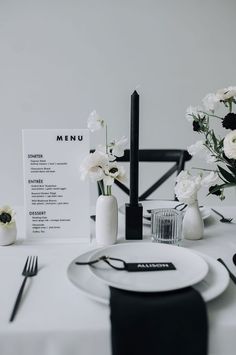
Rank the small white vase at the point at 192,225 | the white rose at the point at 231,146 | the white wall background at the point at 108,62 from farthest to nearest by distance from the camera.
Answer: the white wall background at the point at 108,62 < the small white vase at the point at 192,225 < the white rose at the point at 231,146

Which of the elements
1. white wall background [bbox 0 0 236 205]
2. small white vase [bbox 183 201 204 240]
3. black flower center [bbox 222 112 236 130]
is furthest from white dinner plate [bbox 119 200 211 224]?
white wall background [bbox 0 0 236 205]

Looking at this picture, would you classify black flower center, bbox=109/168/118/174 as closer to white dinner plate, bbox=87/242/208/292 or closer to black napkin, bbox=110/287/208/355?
white dinner plate, bbox=87/242/208/292

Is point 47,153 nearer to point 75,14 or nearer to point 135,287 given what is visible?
point 135,287

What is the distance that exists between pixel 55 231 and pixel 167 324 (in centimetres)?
48

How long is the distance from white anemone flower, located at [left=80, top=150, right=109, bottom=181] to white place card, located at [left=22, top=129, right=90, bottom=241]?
0.06 meters

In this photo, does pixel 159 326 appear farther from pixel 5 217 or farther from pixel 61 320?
pixel 5 217

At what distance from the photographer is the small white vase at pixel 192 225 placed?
99cm

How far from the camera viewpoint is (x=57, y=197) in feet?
3.17

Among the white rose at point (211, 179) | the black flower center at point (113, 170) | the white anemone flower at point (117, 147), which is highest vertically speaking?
the white anemone flower at point (117, 147)

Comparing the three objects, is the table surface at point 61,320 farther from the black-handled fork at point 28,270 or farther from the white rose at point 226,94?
the white rose at point 226,94

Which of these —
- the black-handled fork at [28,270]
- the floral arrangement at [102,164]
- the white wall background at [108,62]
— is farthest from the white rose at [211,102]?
the white wall background at [108,62]

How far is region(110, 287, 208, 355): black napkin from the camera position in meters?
0.55

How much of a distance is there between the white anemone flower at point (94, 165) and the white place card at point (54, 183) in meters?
0.06

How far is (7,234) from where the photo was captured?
37.0 inches
